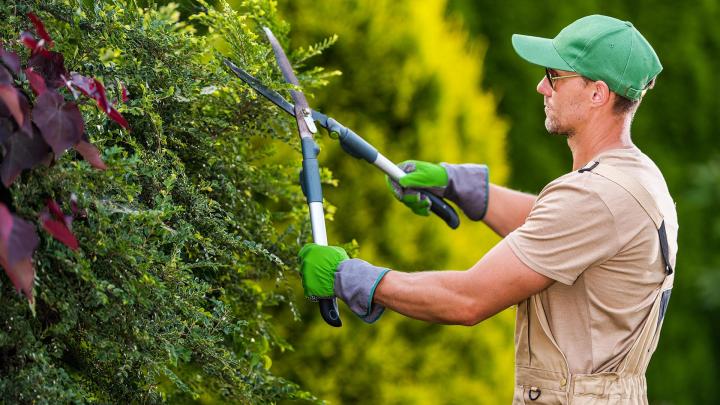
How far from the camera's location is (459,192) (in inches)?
135

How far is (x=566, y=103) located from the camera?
2898 millimetres

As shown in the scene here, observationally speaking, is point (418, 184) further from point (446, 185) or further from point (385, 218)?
point (385, 218)

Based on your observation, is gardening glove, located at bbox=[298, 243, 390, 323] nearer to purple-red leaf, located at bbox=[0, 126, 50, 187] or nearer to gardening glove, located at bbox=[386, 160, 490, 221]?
gardening glove, located at bbox=[386, 160, 490, 221]

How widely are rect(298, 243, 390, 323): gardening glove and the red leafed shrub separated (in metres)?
0.80

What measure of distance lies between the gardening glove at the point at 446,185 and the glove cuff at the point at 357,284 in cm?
69

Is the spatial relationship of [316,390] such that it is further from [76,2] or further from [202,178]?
[76,2]

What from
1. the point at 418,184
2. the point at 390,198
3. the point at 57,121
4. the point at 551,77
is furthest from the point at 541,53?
the point at 57,121

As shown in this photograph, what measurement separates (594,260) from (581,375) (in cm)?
32

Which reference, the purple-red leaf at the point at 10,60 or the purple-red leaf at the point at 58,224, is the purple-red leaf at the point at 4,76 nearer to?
the purple-red leaf at the point at 10,60

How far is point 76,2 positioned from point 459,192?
1579 mm

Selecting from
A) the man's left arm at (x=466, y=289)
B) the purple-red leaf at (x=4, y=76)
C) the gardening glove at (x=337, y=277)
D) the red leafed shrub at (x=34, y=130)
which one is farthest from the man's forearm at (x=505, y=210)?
the purple-red leaf at (x=4, y=76)

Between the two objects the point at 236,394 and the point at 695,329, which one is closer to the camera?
the point at 236,394

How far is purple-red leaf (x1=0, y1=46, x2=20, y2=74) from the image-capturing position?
1867mm

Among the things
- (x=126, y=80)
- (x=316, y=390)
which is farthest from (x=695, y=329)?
(x=126, y=80)
